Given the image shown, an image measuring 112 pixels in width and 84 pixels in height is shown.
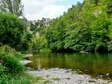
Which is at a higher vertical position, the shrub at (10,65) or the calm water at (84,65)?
the shrub at (10,65)

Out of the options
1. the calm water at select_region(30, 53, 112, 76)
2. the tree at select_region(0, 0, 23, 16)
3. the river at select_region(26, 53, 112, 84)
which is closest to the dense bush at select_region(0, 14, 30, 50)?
the calm water at select_region(30, 53, 112, 76)

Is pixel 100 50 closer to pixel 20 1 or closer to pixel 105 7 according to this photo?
pixel 105 7

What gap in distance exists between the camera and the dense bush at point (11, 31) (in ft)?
84.4

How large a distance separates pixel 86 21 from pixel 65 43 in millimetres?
8638

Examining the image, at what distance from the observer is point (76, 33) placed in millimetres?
53656

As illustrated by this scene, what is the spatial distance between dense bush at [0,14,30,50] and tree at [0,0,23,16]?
1025 centimetres

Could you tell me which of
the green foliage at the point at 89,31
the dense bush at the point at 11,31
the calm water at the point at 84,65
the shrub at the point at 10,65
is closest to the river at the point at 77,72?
the calm water at the point at 84,65

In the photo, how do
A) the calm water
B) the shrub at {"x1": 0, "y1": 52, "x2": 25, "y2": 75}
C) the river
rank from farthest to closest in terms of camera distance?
the calm water → the river → the shrub at {"x1": 0, "y1": 52, "x2": 25, "y2": 75}

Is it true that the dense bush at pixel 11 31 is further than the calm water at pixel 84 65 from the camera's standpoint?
Yes

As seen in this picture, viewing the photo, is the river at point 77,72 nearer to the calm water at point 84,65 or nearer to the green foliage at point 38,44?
the calm water at point 84,65

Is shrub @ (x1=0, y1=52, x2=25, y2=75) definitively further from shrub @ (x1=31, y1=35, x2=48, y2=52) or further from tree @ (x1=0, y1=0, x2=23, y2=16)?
shrub @ (x1=31, y1=35, x2=48, y2=52)

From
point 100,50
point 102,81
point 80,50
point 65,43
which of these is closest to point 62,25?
point 65,43

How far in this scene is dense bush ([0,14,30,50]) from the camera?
84.4ft

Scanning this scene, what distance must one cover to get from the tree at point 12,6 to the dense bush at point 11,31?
10.2 metres
